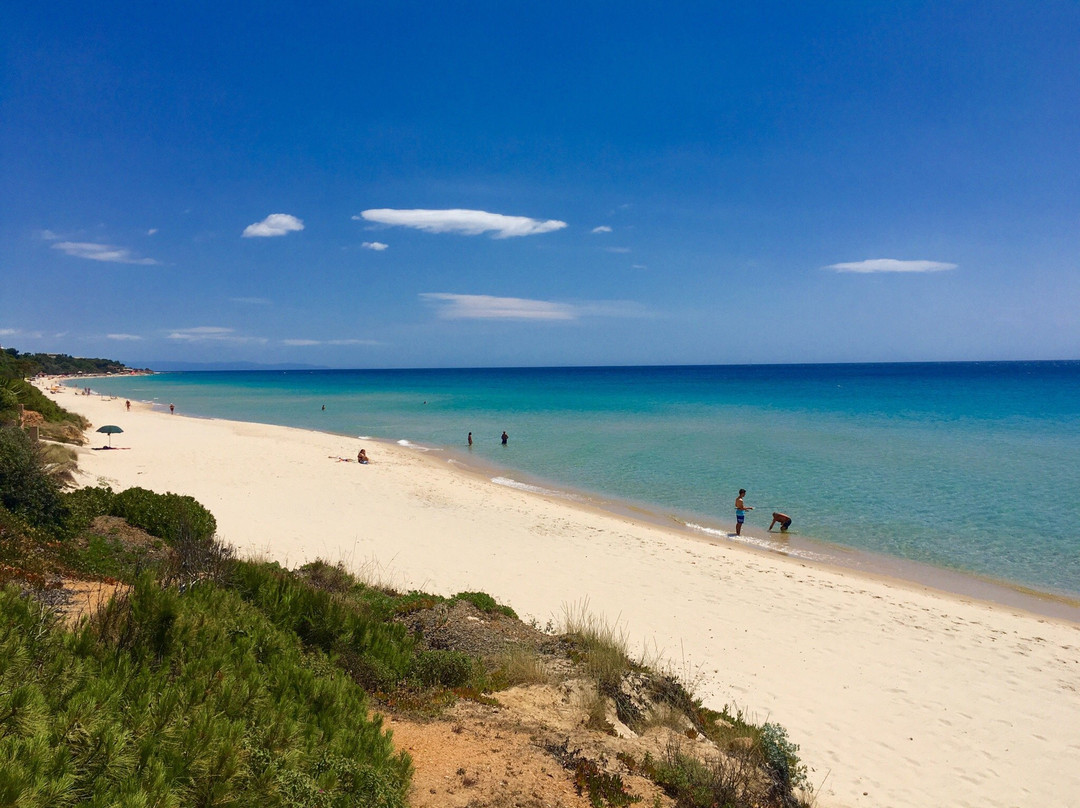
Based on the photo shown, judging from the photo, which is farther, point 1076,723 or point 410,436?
point 410,436

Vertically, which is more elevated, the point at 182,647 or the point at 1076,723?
the point at 182,647

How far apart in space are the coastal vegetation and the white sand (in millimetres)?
1877

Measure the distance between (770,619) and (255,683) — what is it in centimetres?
999

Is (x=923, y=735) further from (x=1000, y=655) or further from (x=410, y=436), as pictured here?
(x=410, y=436)

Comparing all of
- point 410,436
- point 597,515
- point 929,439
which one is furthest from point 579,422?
point 597,515

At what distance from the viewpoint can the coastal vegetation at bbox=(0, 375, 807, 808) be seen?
8.97ft

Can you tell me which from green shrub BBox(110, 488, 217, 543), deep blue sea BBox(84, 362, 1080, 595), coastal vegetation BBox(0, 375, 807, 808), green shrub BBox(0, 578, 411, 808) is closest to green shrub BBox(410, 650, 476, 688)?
coastal vegetation BBox(0, 375, 807, 808)

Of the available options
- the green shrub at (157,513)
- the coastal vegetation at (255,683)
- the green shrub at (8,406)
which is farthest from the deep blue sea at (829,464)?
the green shrub at (8,406)

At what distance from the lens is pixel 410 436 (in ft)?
134

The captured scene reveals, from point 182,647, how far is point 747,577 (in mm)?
12528

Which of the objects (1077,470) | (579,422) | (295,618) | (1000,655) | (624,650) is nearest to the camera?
(295,618)

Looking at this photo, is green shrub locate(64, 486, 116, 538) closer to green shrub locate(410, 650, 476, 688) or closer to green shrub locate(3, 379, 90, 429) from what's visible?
green shrub locate(410, 650, 476, 688)

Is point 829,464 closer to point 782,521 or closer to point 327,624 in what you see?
point 782,521

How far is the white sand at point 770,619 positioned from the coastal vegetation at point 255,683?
1877 mm
